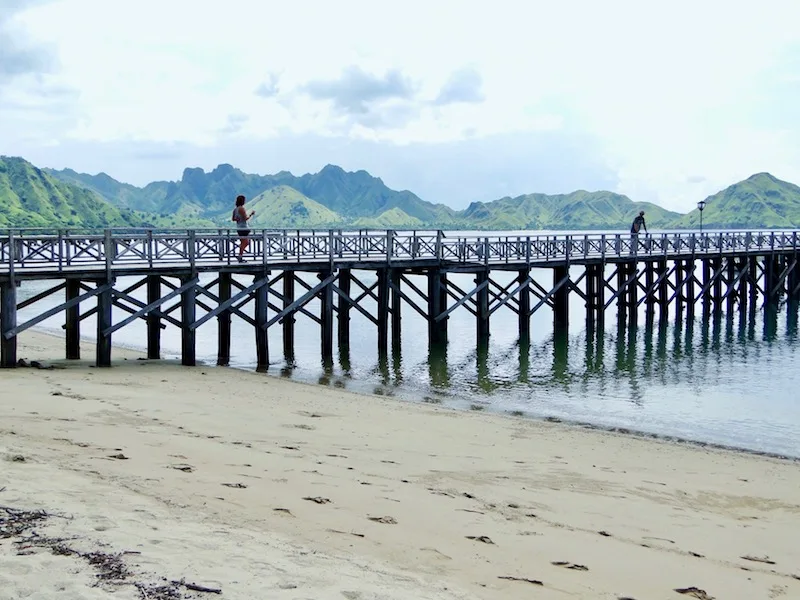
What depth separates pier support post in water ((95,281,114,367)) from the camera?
21.5 metres

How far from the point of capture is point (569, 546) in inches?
342

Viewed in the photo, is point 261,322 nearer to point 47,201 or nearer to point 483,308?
point 483,308

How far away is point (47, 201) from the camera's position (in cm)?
17012

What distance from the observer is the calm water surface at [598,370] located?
766 inches

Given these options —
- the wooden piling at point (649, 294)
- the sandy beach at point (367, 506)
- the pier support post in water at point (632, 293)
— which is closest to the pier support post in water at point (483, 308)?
the pier support post in water at point (632, 293)

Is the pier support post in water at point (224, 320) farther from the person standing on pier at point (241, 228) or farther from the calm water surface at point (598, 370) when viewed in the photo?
the person standing on pier at point (241, 228)

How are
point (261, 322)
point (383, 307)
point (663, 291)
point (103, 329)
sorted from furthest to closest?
point (663, 291) → point (383, 307) → point (261, 322) → point (103, 329)

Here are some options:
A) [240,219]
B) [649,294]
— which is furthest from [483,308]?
[649,294]

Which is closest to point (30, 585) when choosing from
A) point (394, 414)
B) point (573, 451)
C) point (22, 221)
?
point (573, 451)

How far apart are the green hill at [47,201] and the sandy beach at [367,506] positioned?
144m

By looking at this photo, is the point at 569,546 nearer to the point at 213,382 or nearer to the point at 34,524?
the point at 34,524

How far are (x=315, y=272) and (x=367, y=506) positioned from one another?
21368 mm

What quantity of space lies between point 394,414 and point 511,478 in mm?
5397

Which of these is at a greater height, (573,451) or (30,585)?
(30,585)
